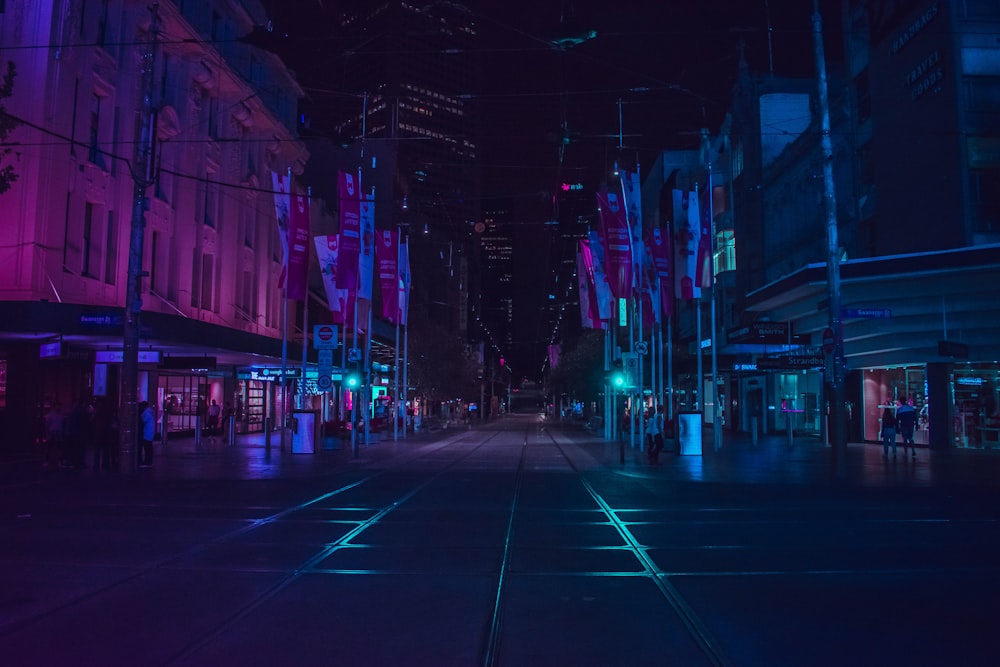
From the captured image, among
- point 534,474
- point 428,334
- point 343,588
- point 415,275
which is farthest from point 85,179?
point 415,275

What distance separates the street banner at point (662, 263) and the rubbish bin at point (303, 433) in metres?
13.2

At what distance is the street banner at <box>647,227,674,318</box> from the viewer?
29.3m

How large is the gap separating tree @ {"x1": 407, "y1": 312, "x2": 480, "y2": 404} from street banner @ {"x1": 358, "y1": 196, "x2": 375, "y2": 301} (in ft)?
79.3

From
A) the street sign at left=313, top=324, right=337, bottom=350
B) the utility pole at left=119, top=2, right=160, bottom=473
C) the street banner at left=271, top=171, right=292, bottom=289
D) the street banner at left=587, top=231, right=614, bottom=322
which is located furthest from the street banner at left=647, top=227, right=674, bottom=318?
the utility pole at left=119, top=2, right=160, bottom=473

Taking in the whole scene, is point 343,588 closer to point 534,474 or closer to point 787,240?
point 534,474

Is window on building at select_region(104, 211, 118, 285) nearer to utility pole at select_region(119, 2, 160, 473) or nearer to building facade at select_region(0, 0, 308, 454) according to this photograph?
building facade at select_region(0, 0, 308, 454)

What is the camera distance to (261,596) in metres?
8.20

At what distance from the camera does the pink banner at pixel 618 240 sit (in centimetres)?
2873

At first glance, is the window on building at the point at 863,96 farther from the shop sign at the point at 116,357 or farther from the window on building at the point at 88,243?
the window on building at the point at 88,243

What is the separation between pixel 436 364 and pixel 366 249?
28.4 meters

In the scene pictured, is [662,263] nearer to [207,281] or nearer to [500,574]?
[207,281]

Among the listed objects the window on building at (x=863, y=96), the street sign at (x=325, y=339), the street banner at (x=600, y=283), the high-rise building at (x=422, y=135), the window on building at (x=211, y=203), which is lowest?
the street sign at (x=325, y=339)

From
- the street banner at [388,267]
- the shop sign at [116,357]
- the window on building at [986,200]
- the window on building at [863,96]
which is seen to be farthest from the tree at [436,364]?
the window on building at [986,200]

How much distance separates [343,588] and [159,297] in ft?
86.5
